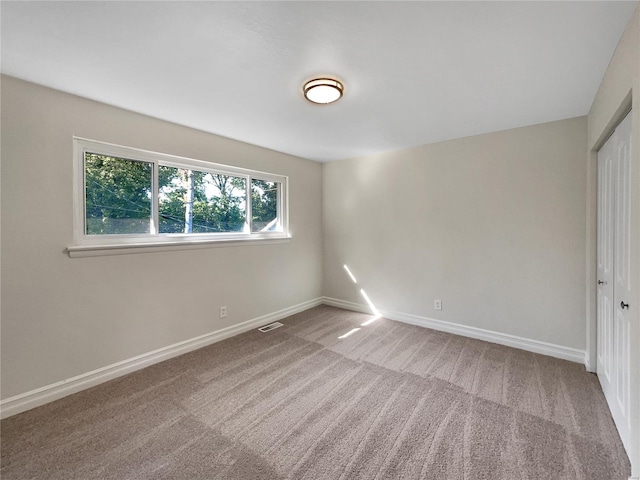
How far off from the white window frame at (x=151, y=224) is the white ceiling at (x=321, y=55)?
401 millimetres

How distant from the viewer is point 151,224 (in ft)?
8.70

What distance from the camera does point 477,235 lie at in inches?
122

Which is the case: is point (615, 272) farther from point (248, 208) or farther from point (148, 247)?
point (148, 247)

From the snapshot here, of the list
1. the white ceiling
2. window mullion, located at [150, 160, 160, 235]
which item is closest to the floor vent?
window mullion, located at [150, 160, 160, 235]

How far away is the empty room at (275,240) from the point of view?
1453 millimetres

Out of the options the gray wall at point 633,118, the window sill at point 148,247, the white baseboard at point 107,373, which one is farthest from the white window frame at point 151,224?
the gray wall at point 633,118

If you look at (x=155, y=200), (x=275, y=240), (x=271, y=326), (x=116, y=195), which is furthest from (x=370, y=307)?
(x=116, y=195)

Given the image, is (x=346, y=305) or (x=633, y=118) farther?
(x=346, y=305)

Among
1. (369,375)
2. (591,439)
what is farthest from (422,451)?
(591,439)

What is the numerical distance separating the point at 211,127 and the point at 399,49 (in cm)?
205

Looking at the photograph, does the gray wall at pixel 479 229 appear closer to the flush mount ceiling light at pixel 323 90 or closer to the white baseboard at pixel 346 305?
the white baseboard at pixel 346 305

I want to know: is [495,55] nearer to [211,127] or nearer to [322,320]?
[211,127]

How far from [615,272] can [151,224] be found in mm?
3781

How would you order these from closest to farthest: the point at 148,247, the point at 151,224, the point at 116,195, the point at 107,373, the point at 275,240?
the point at 107,373, the point at 116,195, the point at 148,247, the point at 151,224, the point at 275,240
